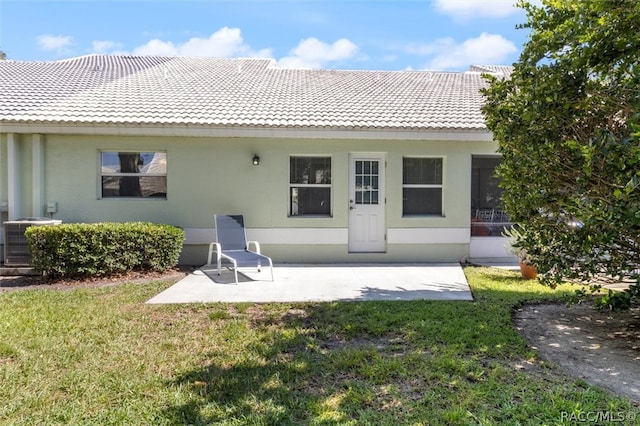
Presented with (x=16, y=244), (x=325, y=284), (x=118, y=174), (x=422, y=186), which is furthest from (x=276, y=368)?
(x=118, y=174)

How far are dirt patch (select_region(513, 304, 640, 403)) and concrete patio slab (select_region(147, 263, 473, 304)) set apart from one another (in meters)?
1.34

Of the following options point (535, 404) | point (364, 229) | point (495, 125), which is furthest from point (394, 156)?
point (535, 404)

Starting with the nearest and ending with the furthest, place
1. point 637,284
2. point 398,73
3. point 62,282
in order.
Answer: point 637,284 → point 62,282 → point 398,73

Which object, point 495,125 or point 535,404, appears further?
point 495,125

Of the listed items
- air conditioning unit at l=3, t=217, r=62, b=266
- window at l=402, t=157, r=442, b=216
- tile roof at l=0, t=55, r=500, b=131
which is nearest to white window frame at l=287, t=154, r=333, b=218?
tile roof at l=0, t=55, r=500, b=131

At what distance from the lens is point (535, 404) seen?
10.8 ft

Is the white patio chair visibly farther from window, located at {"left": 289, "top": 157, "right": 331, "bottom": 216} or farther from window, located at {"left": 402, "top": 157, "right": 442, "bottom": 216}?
window, located at {"left": 402, "top": 157, "right": 442, "bottom": 216}

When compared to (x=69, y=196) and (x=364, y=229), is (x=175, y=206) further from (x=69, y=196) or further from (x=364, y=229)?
(x=364, y=229)

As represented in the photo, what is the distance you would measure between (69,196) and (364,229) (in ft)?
24.0

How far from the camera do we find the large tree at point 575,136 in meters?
3.96

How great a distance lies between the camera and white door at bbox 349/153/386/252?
10250 mm

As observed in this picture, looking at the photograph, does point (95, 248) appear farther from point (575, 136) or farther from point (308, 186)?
point (575, 136)

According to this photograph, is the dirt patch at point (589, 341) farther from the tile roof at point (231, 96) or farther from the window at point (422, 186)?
the tile roof at point (231, 96)

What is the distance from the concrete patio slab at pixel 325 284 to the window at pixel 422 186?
5.00ft
